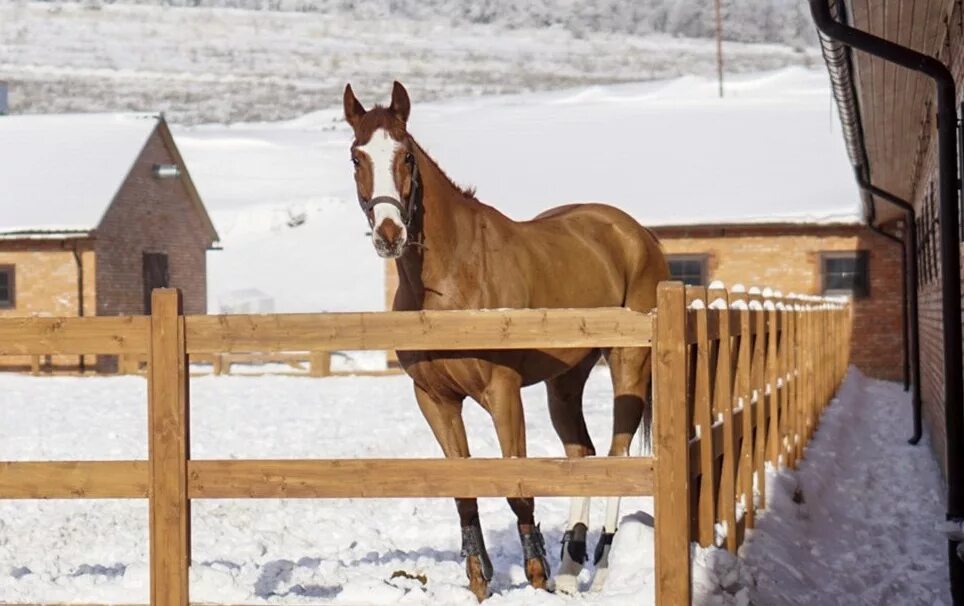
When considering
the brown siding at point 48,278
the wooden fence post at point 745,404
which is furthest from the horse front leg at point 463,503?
the brown siding at point 48,278

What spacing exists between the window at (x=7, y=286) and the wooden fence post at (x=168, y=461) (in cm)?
2697

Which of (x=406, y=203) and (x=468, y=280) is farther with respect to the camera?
(x=468, y=280)

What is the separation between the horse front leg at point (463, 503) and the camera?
22.2 ft

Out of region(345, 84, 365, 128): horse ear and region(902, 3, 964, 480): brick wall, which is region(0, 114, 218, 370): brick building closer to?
region(902, 3, 964, 480): brick wall

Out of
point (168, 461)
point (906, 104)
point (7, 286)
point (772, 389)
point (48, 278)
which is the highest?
point (906, 104)

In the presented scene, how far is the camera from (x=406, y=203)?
6.70m

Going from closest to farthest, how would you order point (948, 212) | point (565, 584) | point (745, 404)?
point (565, 584) < point (948, 212) < point (745, 404)

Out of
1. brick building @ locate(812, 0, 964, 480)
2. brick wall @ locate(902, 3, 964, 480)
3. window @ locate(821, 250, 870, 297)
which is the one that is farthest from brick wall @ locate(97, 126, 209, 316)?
brick wall @ locate(902, 3, 964, 480)

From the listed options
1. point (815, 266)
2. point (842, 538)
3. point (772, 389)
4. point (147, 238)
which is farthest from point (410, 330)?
point (147, 238)

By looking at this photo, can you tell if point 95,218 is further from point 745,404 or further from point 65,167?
point 745,404

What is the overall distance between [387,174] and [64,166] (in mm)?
28828

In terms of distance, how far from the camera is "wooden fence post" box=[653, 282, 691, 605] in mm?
5422

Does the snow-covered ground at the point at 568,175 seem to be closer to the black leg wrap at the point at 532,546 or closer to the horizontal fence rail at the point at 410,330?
the black leg wrap at the point at 532,546

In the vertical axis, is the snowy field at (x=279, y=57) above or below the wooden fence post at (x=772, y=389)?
above
